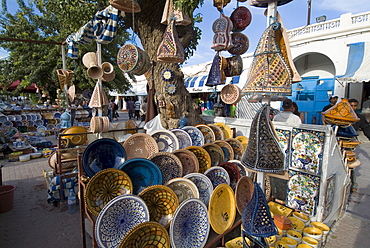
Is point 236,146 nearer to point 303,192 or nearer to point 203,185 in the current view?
point 303,192

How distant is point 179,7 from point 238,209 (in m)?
2.80

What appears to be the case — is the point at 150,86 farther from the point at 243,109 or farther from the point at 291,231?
the point at 243,109

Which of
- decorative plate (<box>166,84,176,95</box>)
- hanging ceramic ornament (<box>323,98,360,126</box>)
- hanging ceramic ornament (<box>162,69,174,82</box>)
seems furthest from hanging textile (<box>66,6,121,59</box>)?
hanging ceramic ornament (<box>323,98,360,126</box>)

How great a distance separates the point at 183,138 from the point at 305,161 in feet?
5.26

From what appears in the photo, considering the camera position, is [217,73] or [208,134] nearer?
[208,134]

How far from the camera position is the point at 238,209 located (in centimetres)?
232

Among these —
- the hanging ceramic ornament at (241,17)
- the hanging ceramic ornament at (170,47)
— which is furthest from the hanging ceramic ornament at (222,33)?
the hanging ceramic ornament at (170,47)

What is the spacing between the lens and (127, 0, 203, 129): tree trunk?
451 centimetres

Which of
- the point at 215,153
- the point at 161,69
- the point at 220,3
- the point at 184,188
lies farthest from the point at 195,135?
the point at 220,3

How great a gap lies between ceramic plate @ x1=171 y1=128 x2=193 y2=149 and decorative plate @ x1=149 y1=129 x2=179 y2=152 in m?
0.21

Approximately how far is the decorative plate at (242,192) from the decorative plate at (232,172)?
0.16m

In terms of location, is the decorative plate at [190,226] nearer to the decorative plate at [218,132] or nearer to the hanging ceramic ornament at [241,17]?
the decorative plate at [218,132]

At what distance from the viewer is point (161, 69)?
461cm

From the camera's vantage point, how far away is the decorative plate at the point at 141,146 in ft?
8.37
